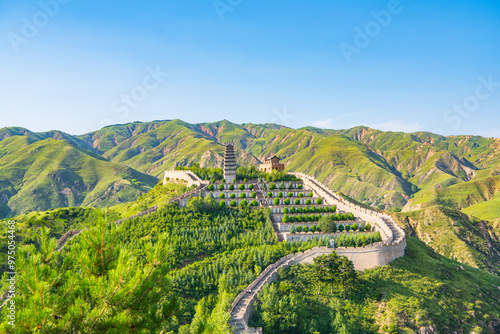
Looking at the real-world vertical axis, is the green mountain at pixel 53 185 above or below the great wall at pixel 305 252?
above

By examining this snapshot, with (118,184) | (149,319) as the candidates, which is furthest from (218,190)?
(118,184)

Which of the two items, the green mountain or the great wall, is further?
the green mountain

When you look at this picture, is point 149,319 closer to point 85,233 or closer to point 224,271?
point 85,233

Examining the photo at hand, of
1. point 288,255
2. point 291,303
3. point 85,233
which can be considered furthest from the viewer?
point 288,255

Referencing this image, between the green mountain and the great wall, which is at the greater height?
the green mountain

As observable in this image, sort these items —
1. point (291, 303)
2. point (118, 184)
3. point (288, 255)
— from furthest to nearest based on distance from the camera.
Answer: point (118, 184) → point (288, 255) → point (291, 303)

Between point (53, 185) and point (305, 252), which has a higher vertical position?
point (53, 185)

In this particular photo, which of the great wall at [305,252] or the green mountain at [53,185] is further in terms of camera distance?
the green mountain at [53,185]

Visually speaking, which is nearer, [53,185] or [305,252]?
[305,252]
